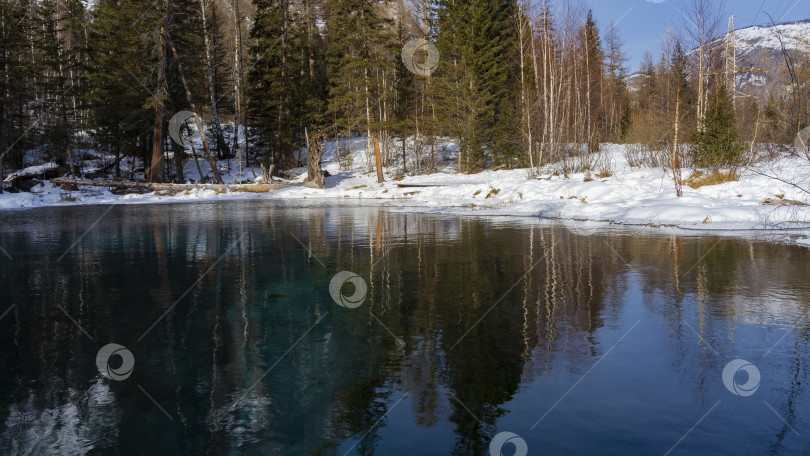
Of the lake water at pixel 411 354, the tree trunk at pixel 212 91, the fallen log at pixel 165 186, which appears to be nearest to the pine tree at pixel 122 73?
the fallen log at pixel 165 186

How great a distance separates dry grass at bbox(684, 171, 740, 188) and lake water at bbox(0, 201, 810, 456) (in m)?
11.3

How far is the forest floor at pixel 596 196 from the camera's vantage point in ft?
46.6

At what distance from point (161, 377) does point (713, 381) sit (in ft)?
14.2

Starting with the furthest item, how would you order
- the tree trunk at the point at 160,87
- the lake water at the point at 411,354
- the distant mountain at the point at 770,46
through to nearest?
the tree trunk at the point at 160,87 < the distant mountain at the point at 770,46 < the lake water at the point at 411,354

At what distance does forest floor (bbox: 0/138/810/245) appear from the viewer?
1420 centimetres

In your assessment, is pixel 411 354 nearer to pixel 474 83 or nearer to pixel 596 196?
pixel 596 196

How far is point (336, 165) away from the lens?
163 ft

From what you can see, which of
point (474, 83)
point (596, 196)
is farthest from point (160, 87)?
point (596, 196)

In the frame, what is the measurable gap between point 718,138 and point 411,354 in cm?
2126

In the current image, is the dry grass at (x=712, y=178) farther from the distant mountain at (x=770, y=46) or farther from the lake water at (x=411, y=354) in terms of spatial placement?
the lake water at (x=411, y=354)

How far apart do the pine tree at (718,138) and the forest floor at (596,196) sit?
0.75 metres

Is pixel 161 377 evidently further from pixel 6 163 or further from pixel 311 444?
pixel 6 163

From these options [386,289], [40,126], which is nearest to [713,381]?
[386,289]

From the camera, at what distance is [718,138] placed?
21.3 meters
